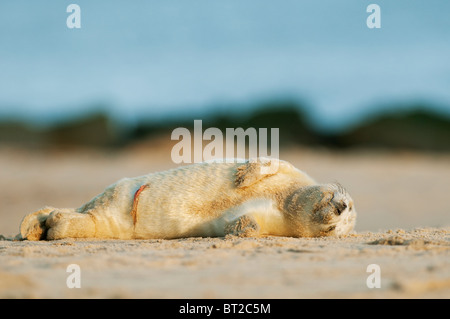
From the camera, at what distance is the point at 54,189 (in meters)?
14.1

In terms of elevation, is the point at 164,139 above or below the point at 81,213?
above

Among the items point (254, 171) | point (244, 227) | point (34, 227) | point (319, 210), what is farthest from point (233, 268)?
point (34, 227)

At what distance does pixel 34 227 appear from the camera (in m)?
5.38

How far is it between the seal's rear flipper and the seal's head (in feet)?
8.08

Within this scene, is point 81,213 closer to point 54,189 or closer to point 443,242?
point 443,242

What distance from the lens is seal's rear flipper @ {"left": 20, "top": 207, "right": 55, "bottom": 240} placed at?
17.5ft

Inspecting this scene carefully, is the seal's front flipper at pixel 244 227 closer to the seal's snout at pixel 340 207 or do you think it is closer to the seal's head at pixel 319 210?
the seal's head at pixel 319 210

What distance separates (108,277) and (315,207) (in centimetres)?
248

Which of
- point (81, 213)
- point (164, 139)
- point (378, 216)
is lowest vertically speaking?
point (378, 216)

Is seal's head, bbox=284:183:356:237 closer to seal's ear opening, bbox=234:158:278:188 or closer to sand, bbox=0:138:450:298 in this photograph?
sand, bbox=0:138:450:298

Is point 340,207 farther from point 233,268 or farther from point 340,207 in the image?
point 233,268

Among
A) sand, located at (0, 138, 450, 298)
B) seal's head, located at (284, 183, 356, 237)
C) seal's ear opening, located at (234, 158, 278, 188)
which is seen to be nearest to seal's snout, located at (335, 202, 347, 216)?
seal's head, located at (284, 183, 356, 237)

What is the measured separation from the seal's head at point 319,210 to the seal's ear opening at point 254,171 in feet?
1.09
